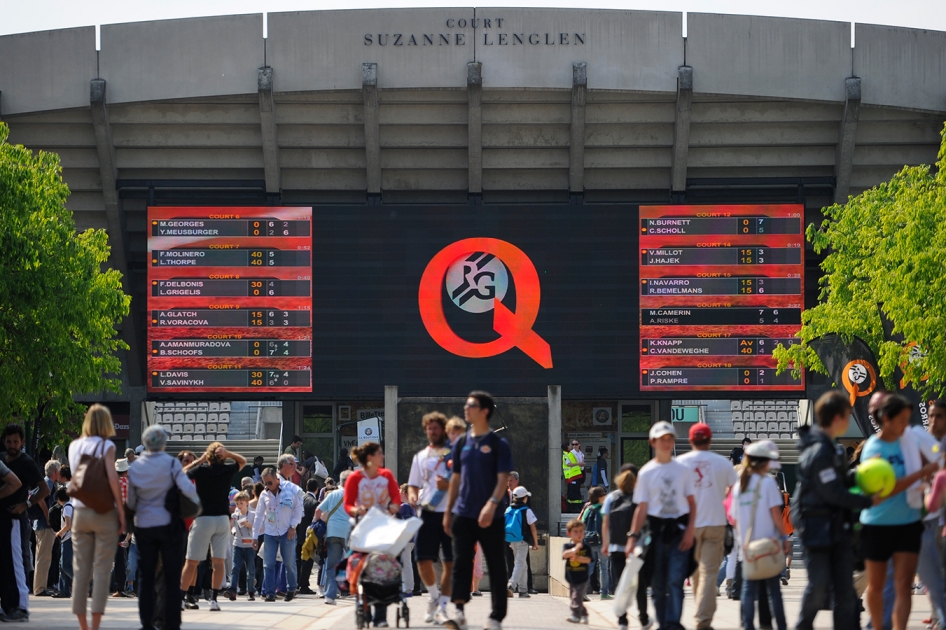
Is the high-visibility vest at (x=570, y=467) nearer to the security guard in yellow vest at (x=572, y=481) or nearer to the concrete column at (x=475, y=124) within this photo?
the security guard in yellow vest at (x=572, y=481)

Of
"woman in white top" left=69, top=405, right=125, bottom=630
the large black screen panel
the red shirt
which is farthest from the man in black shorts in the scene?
the large black screen panel

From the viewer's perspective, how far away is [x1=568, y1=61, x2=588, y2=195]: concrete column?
27281 millimetres

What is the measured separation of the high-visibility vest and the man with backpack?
10.4 meters

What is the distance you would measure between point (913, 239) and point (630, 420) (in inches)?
570

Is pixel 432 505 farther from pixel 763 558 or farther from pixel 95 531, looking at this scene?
pixel 763 558

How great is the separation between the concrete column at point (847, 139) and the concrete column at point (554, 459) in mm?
8096

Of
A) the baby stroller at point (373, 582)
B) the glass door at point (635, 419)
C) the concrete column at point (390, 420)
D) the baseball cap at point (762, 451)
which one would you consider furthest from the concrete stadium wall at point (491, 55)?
the baseball cap at point (762, 451)

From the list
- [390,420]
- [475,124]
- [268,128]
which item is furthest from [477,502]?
[268,128]

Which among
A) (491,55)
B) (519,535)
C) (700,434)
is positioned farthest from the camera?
(491,55)

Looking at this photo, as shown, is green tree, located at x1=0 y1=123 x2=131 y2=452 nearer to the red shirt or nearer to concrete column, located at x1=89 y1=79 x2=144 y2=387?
concrete column, located at x1=89 y1=79 x2=144 y2=387

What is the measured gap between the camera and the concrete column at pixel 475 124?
27.3 m

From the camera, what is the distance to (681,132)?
28.4 metres

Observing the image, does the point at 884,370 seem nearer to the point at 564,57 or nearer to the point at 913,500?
the point at 564,57

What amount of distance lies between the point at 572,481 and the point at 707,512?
736 inches
